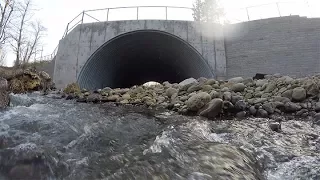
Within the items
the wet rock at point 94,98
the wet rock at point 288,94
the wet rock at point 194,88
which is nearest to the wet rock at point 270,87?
the wet rock at point 288,94

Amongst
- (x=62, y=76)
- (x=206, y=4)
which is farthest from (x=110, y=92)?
(x=206, y=4)

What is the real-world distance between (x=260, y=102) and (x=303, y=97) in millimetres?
1022

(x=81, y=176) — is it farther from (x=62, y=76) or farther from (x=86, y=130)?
(x=62, y=76)

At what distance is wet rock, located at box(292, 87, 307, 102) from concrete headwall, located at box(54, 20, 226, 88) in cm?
595

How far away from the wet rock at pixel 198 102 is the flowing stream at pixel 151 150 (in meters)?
1.34

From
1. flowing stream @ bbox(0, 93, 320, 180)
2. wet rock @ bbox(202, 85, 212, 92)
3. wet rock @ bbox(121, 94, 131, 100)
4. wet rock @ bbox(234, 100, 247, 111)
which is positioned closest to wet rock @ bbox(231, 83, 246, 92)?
wet rock @ bbox(202, 85, 212, 92)

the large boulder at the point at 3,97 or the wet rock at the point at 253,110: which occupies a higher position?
the large boulder at the point at 3,97

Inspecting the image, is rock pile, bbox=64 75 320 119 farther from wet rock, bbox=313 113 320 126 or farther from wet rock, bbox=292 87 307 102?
wet rock, bbox=313 113 320 126

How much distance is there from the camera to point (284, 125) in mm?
5449

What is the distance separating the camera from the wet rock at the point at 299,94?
6500 mm

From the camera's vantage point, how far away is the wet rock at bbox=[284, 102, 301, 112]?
6309mm

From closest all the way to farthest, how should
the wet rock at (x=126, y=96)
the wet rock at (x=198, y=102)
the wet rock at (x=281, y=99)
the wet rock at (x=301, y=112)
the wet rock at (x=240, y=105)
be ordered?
the wet rock at (x=301, y=112)
the wet rock at (x=281, y=99)
the wet rock at (x=240, y=105)
the wet rock at (x=198, y=102)
the wet rock at (x=126, y=96)

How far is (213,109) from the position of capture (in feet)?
21.5

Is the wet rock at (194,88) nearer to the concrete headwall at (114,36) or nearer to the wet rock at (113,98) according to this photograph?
the wet rock at (113,98)
